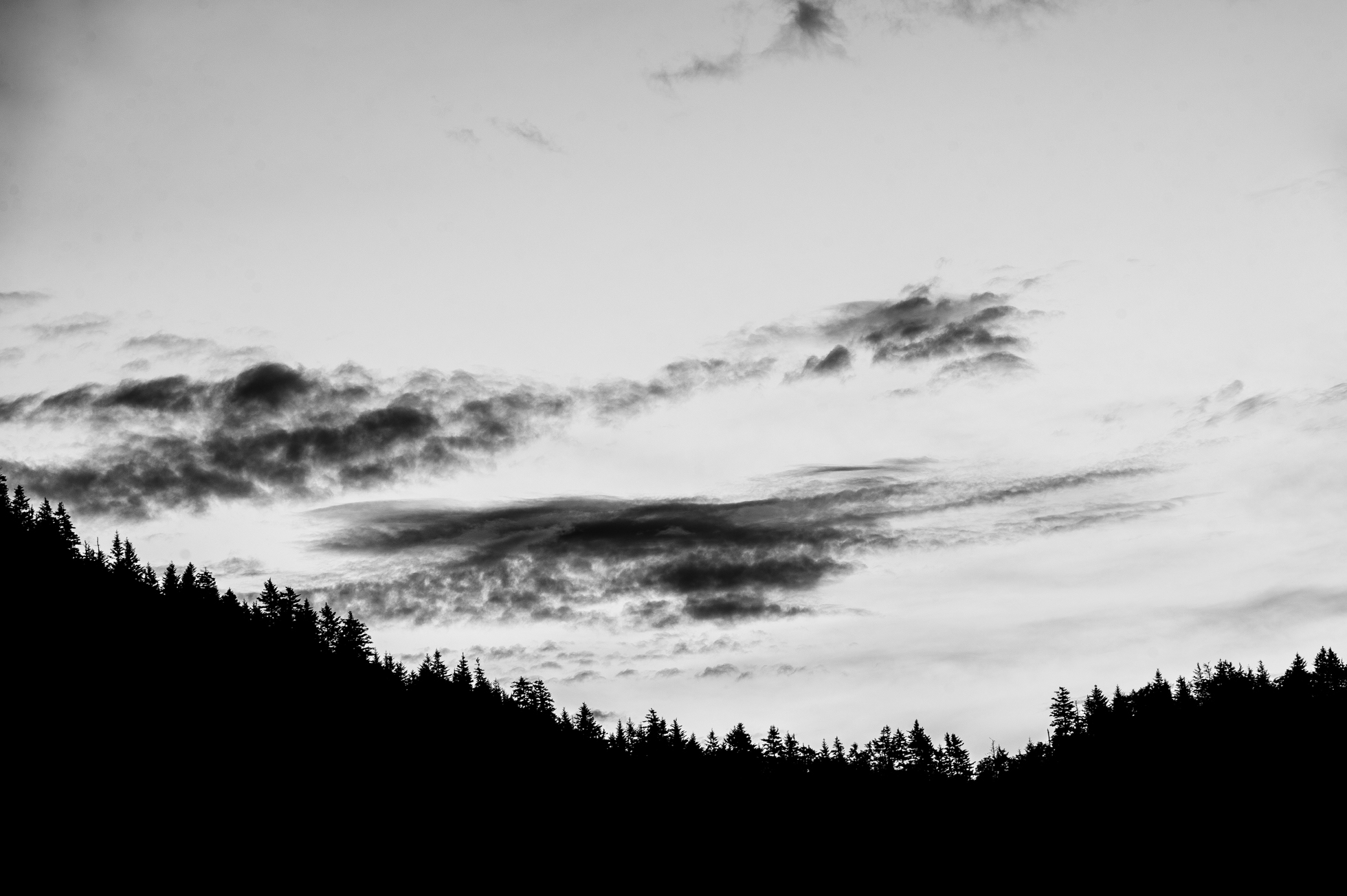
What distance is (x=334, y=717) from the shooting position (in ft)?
440

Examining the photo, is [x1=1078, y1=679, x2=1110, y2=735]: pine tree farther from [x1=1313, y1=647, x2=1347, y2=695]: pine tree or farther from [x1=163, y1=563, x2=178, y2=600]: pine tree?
[x1=163, y1=563, x2=178, y2=600]: pine tree

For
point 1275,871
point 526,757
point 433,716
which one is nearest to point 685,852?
point 526,757

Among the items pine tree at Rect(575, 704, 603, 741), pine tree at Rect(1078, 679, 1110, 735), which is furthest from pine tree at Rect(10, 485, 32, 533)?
pine tree at Rect(1078, 679, 1110, 735)

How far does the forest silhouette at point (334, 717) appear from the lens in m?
118

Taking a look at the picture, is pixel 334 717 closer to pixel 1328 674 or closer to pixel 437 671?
pixel 437 671

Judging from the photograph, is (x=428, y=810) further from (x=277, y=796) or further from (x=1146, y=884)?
(x=1146, y=884)

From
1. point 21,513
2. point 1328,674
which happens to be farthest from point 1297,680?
point 21,513

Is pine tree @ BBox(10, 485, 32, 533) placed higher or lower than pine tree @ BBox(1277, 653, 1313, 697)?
higher

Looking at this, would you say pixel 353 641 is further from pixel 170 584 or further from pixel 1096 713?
pixel 1096 713

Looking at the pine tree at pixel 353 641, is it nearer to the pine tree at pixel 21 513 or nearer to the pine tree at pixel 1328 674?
the pine tree at pixel 21 513

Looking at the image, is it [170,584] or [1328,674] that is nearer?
[170,584]

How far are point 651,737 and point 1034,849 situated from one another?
66.1 metres

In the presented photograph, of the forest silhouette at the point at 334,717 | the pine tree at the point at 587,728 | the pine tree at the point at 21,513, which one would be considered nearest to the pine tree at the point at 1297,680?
the forest silhouette at the point at 334,717

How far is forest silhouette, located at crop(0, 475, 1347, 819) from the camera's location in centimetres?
11819
